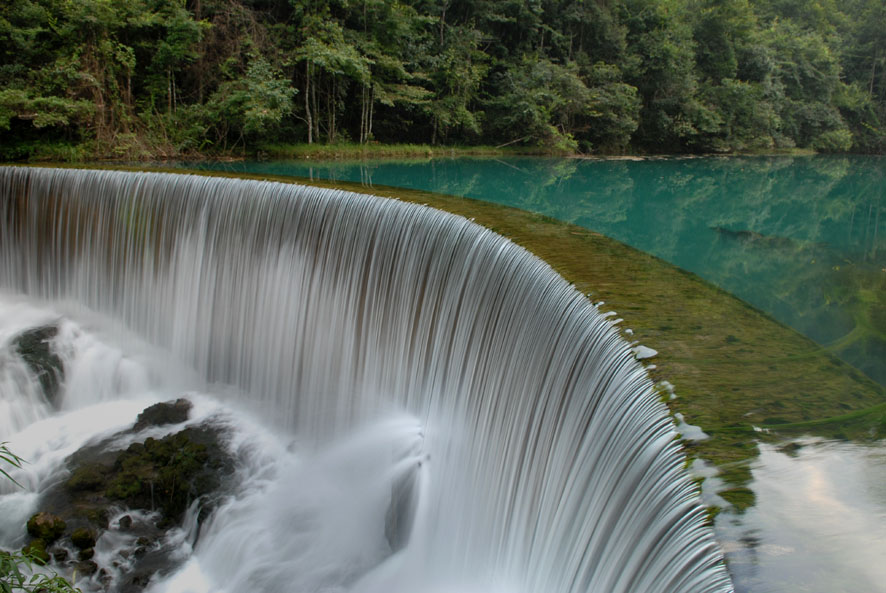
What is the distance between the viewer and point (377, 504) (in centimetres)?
473

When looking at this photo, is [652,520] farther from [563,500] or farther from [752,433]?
[563,500]

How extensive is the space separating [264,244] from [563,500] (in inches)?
188

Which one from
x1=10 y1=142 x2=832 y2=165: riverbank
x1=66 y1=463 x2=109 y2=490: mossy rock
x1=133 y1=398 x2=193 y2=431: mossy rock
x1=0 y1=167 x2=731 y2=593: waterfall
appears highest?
x1=10 y1=142 x2=832 y2=165: riverbank

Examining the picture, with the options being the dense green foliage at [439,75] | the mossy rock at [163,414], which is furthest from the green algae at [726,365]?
the dense green foliage at [439,75]

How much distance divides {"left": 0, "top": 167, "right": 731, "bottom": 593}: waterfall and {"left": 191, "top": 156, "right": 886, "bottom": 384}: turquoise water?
106 inches

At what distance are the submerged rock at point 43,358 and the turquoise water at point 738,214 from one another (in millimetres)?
5682

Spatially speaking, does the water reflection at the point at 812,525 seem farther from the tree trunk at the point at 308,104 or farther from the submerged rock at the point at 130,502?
the tree trunk at the point at 308,104

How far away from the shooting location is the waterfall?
2422mm

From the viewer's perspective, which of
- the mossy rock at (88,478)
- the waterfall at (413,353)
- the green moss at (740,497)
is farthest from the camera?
the mossy rock at (88,478)

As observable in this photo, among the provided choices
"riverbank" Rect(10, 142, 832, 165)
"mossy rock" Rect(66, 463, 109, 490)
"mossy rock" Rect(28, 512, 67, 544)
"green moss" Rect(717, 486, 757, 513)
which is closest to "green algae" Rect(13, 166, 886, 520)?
"green moss" Rect(717, 486, 757, 513)

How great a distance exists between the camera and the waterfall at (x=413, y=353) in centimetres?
242

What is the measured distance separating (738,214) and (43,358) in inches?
421

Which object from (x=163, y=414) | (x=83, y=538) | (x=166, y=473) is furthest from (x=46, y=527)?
(x=163, y=414)

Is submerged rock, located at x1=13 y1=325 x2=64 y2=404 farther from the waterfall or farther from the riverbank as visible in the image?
the riverbank
